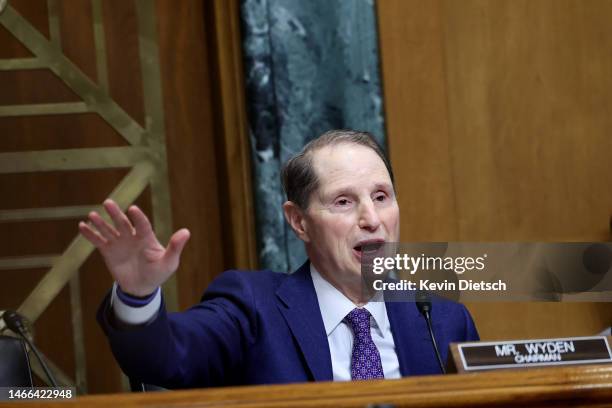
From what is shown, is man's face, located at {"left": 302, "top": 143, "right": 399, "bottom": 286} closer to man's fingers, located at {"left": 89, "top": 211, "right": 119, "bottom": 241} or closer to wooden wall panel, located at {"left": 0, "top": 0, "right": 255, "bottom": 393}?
man's fingers, located at {"left": 89, "top": 211, "right": 119, "bottom": 241}

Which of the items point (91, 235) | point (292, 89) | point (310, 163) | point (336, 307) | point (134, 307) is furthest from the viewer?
point (292, 89)

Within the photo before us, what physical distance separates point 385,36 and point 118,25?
1029 millimetres

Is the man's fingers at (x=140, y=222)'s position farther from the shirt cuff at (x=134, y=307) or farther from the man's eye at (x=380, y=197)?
the man's eye at (x=380, y=197)

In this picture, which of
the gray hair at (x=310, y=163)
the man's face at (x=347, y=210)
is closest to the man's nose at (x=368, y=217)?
the man's face at (x=347, y=210)

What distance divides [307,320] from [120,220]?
816mm

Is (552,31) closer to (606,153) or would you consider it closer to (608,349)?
(606,153)

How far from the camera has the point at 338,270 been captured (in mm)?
2787

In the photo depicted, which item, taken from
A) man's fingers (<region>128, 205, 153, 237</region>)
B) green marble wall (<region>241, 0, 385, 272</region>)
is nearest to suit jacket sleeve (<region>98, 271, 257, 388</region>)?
man's fingers (<region>128, 205, 153, 237</region>)

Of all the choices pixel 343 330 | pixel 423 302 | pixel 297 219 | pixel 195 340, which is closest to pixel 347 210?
pixel 297 219

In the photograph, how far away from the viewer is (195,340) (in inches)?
96.0

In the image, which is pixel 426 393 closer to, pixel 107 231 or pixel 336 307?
pixel 107 231

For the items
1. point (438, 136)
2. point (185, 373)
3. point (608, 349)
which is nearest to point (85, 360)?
point (438, 136)

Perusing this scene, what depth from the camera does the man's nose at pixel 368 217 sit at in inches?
109

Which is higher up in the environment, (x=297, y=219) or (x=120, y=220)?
(x=297, y=219)
